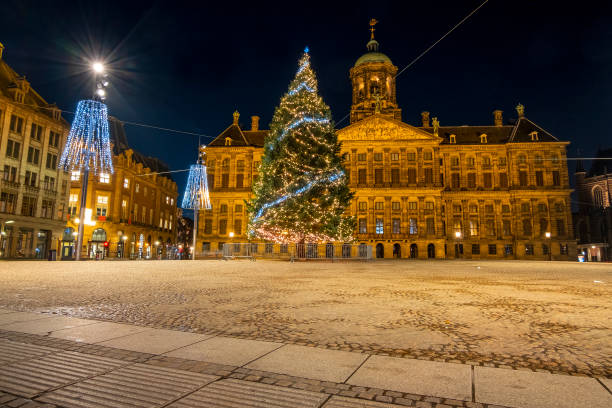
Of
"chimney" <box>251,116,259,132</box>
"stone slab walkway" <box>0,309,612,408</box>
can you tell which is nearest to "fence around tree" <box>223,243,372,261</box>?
"stone slab walkway" <box>0,309,612,408</box>

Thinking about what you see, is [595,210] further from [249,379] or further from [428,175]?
[249,379]

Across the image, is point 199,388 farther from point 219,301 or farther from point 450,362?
point 219,301

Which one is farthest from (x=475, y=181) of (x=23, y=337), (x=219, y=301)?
(x=23, y=337)

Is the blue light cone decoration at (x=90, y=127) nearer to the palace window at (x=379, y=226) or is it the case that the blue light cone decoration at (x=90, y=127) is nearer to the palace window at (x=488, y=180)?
the palace window at (x=379, y=226)

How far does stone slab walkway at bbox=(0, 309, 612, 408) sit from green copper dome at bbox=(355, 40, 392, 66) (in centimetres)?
6869

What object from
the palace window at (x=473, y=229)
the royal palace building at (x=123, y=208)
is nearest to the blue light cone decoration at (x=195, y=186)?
the royal palace building at (x=123, y=208)

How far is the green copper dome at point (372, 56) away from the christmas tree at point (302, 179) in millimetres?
36419

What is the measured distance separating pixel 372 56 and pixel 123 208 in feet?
160

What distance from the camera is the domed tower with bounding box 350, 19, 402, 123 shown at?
214 ft

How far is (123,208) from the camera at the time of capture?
181 ft

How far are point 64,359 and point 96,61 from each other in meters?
21.4

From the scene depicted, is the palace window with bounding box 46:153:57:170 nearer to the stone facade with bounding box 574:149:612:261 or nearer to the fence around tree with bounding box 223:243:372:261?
the fence around tree with bounding box 223:243:372:261

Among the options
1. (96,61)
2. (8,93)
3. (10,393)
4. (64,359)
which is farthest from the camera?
(8,93)

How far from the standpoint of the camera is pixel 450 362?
4.02 metres
